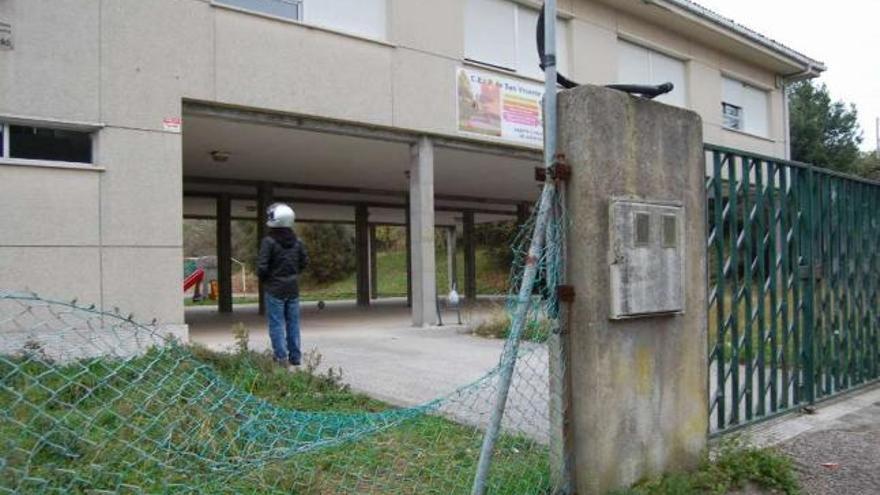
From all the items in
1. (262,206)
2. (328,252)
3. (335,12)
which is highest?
(335,12)

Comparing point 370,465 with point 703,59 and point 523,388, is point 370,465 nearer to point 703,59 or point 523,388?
point 523,388

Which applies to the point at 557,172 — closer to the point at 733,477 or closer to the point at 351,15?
the point at 733,477

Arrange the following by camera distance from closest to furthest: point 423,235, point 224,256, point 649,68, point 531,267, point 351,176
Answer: point 531,267, point 423,235, point 649,68, point 351,176, point 224,256

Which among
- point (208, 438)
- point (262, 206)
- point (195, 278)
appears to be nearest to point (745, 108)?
point (262, 206)

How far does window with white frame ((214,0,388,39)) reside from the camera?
9.84 m

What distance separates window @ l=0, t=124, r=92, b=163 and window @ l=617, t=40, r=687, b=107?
34.6ft

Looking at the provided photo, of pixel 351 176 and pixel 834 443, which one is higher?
pixel 351 176

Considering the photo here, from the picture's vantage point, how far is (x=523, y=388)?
232 inches

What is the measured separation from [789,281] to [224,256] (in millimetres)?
13549

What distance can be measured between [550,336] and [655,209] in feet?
2.90

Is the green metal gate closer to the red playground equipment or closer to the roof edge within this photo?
the roof edge

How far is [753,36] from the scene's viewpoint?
56.7 ft

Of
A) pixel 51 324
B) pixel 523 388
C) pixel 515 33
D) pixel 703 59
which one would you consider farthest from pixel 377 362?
pixel 703 59

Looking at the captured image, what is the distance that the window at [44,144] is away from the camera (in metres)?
7.64
